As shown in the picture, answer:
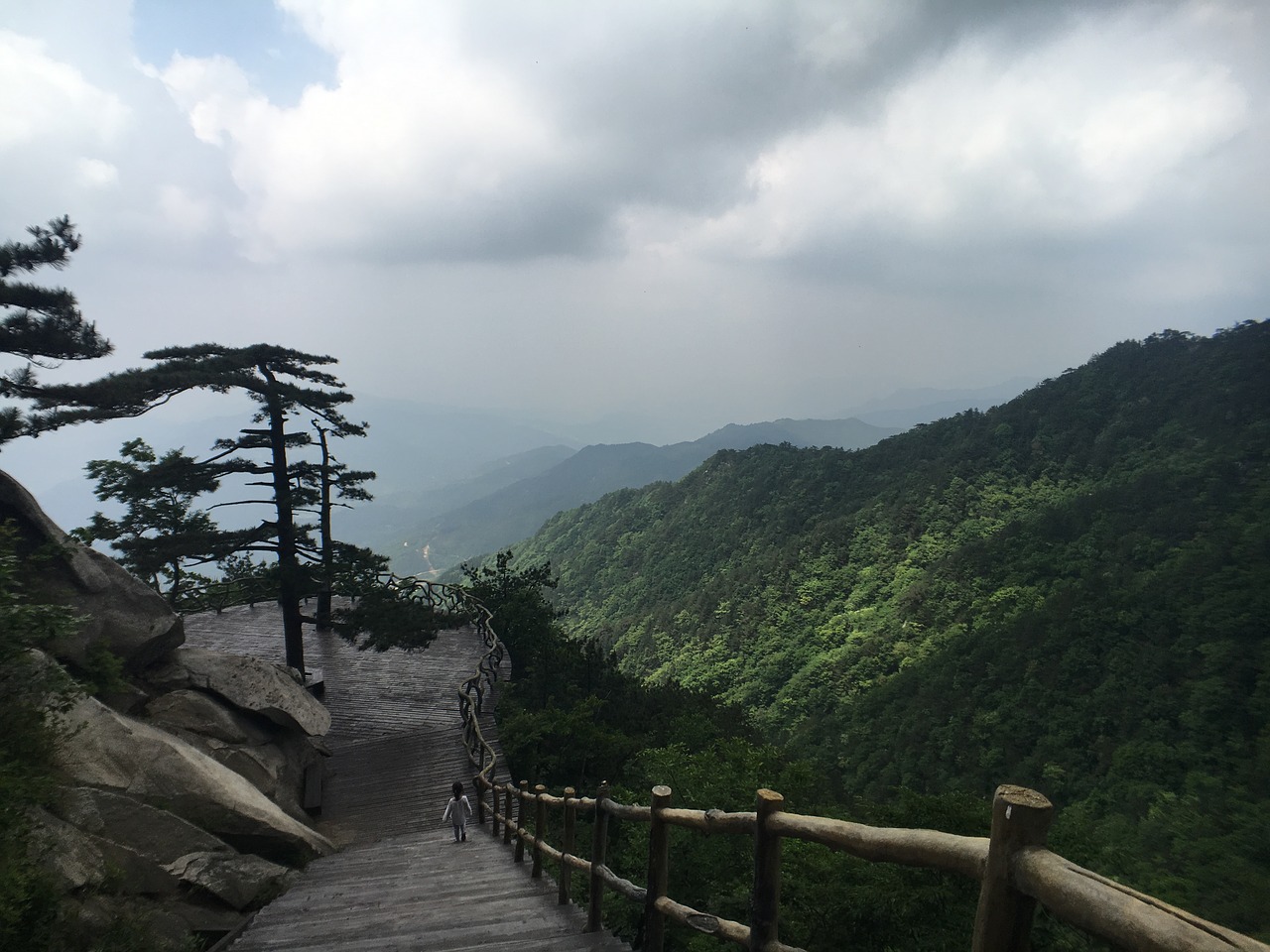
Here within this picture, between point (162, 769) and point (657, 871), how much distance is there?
6.58 meters

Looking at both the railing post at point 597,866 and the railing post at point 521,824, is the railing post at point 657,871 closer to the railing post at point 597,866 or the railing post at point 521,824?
the railing post at point 597,866

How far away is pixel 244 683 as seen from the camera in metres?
11.2

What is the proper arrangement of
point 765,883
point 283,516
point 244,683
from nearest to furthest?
1. point 765,883
2. point 244,683
3. point 283,516

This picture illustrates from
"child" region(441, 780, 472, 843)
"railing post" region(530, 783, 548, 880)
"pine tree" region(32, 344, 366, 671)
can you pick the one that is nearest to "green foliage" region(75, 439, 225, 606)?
"pine tree" region(32, 344, 366, 671)

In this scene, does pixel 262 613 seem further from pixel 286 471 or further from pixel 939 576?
pixel 939 576

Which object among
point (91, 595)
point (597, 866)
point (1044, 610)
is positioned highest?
point (91, 595)

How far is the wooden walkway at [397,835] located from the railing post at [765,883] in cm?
156

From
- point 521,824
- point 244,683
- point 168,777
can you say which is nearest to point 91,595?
point 244,683

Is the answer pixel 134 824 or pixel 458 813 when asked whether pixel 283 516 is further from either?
pixel 134 824

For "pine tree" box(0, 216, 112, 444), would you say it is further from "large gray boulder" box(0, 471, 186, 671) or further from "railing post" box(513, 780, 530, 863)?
"railing post" box(513, 780, 530, 863)

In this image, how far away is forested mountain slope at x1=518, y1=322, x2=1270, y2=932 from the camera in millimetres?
18031

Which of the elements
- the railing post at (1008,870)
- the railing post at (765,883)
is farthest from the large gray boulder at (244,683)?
the railing post at (1008,870)

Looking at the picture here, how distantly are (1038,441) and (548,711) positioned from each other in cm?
4215

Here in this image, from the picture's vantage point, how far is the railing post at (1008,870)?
1699 mm
